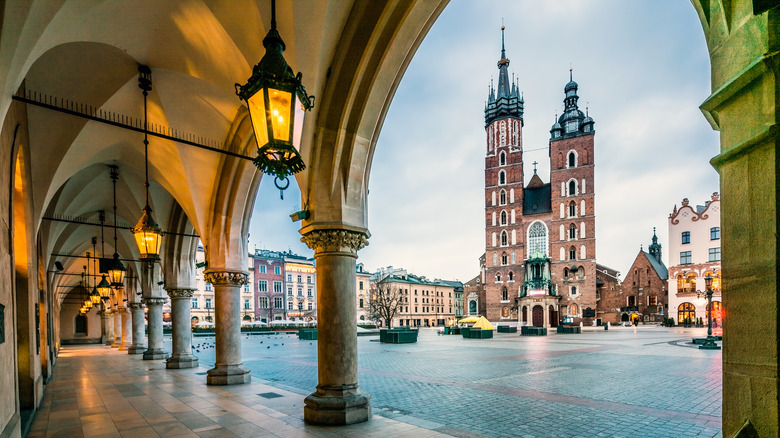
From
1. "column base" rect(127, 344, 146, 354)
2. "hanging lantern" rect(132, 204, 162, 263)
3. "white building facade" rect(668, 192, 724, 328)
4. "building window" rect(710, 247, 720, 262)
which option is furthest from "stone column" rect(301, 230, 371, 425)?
"building window" rect(710, 247, 720, 262)

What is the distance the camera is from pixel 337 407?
20.1 feet

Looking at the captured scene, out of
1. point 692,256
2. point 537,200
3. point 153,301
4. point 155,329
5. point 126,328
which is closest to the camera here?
point 153,301

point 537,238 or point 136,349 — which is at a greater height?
point 537,238

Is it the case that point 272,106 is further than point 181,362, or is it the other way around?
point 181,362

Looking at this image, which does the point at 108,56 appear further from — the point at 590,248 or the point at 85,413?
the point at 590,248

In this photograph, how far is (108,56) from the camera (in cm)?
784

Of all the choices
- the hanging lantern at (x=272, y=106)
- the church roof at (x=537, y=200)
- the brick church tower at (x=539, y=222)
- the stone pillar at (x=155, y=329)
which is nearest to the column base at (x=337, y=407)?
the hanging lantern at (x=272, y=106)

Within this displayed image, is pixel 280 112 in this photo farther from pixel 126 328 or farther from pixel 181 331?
pixel 126 328

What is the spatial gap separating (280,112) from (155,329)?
17.5m

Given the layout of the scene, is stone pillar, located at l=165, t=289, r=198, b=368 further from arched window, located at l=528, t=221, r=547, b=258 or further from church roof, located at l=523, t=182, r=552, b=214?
church roof, located at l=523, t=182, r=552, b=214

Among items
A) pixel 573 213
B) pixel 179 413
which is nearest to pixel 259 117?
pixel 179 413

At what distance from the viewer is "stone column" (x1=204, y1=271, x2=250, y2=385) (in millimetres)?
9991

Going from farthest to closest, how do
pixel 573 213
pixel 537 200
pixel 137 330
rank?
pixel 537 200
pixel 573 213
pixel 137 330

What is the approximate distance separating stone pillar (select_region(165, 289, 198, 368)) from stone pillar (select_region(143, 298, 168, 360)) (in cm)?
431
